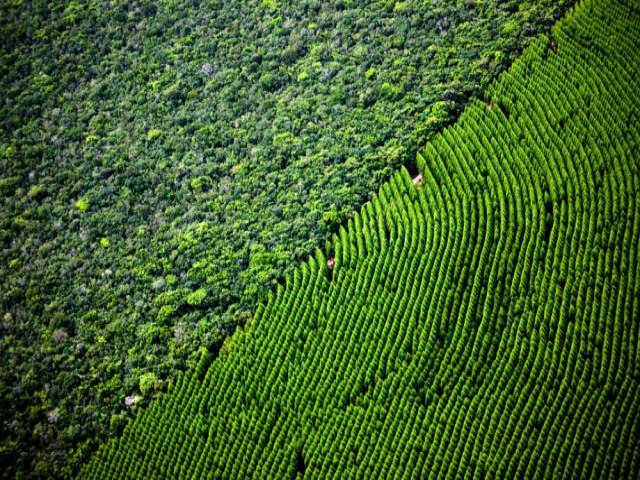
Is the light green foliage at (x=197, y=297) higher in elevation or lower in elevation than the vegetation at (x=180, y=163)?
lower

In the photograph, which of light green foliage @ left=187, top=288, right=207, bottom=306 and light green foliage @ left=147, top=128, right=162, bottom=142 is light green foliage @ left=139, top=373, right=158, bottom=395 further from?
light green foliage @ left=147, top=128, right=162, bottom=142

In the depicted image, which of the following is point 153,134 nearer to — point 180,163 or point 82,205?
point 180,163

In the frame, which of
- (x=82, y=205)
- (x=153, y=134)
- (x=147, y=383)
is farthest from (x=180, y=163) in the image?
(x=147, y=383)

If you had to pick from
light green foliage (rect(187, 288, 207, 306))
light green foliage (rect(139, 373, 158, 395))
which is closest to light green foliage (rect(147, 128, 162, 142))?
light green foliage (rect(187, 288, 207, 306))

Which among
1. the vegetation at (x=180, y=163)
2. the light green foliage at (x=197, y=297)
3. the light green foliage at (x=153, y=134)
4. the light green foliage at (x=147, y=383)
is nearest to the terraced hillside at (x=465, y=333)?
the light green foliage at (x=147, y=383)

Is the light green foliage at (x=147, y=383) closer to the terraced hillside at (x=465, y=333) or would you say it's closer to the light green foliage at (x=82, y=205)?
the terraced hillside at (x=465, y=333)

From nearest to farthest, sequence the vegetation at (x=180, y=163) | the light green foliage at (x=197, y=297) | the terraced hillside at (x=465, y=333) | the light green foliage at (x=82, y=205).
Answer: the terraced hillside at (x=465, y=333)
the vegetation at (x=180, y=163)
the light green foliage at (x=197, y=297)
the light green foliage at (x=82, y=205)

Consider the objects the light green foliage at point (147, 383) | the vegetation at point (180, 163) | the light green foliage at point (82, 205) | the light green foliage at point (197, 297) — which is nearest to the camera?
the light green foliage at point (147, 383)

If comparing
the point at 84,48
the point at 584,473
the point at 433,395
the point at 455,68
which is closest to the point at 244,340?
the point at 433,395
